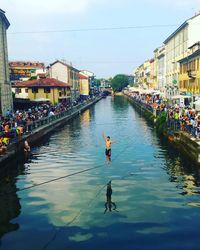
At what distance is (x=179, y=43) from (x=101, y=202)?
2260 inches

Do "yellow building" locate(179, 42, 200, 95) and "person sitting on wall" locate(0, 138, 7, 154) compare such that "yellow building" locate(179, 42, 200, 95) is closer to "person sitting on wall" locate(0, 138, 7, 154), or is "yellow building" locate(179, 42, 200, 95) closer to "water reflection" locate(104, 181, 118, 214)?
"person sitting on wall" locate(0, 138, 7, 154)

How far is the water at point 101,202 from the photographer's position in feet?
40.3

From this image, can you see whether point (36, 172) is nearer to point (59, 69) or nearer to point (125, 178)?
point (125, 178)

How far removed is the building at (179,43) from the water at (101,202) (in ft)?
119

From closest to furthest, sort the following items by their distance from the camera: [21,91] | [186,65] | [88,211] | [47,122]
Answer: [88,211] → [47,122] → [186,65] → [21,91]

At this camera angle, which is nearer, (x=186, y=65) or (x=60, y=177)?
(x=60, y=177)

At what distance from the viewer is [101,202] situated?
16.0 m

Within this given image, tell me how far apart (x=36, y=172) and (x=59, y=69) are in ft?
225

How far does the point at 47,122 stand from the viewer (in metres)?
43.7

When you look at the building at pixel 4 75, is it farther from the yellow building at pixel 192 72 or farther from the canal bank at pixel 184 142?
the yellow building at pixel 192 72

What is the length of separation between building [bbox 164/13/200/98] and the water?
119 feet

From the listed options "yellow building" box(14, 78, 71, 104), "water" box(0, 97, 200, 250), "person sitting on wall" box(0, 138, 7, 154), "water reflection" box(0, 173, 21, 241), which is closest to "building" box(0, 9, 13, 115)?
"yellow building" box(14, 78, 71, 104)

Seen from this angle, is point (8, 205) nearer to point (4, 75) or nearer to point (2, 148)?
point (2, 148)

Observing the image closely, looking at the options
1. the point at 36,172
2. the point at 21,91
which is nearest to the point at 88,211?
the point at 36,172
